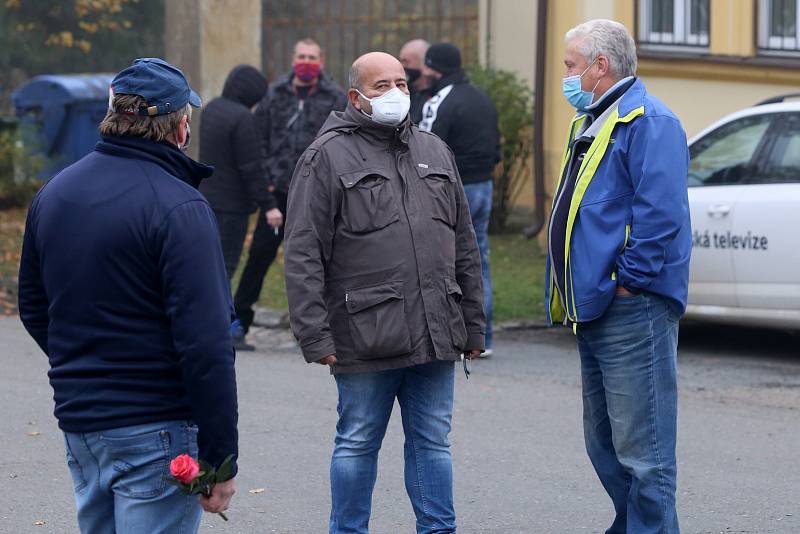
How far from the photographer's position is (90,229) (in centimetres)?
321

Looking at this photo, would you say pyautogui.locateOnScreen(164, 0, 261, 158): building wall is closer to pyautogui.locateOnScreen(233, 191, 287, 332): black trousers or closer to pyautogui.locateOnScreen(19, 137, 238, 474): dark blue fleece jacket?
pyautogui.locateOnScreen(233, 191, 287, 332): black trousers

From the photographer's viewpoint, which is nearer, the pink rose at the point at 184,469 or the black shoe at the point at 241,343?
the pink rose at the point at 184,469

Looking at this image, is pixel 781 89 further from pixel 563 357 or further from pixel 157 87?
pixel 157 87

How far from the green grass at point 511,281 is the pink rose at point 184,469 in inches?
283

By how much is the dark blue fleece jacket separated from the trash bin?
48.6 feet

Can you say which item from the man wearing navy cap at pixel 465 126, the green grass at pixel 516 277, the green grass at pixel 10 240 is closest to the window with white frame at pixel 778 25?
the green grass at pixel 516 277

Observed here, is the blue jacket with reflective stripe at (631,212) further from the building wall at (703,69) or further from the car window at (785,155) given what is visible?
the building wall at (703,69)

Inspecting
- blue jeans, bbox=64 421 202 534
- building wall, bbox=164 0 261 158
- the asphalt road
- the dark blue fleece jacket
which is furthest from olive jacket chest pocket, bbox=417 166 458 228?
building wall, bbox=164 0 261 158

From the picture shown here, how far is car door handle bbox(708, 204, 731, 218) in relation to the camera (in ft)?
28.4

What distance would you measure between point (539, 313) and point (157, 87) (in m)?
7.38

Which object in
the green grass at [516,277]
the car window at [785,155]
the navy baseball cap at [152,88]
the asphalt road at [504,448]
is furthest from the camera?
the green grass at [516,277]

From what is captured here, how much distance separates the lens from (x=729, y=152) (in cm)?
902

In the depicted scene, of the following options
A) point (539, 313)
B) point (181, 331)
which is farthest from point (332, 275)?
point (539, 313)

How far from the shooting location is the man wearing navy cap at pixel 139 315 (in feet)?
10.5
